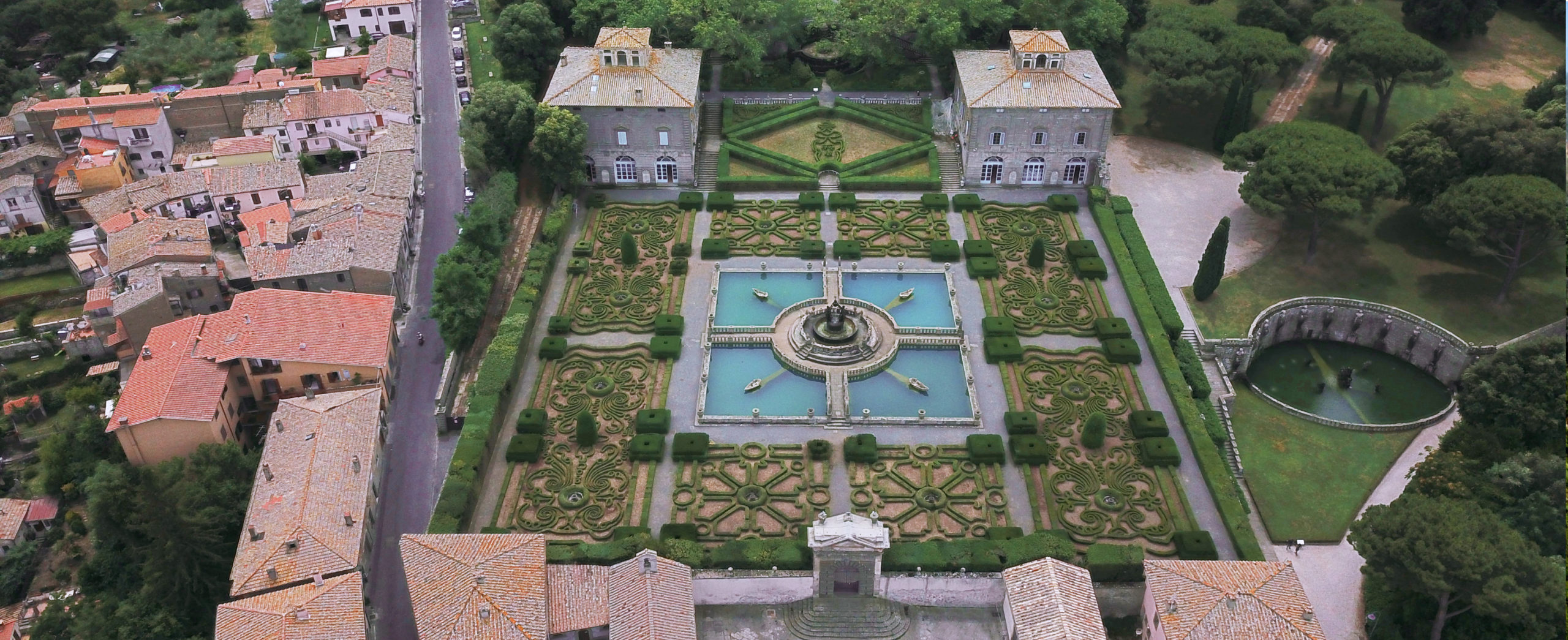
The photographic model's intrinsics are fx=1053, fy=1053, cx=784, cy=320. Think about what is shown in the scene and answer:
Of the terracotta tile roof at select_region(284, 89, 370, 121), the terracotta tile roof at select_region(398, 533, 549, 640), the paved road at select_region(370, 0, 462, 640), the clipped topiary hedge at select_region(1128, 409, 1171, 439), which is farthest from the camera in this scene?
the terracotta tile roof at select_region(284, 89, 370, 121)

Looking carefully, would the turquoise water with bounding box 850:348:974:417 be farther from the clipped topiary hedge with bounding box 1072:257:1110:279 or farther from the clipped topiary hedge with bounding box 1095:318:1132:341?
the clipped topiary hedge with bounding box 1072:257:1110:279

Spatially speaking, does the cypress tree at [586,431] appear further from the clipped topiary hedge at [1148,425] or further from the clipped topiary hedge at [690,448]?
the clipped topiary hedge at [1148,425]

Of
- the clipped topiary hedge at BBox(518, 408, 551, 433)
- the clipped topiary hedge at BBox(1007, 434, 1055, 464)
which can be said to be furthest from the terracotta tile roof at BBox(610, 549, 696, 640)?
the clipped topiary hedge at BBox(1007, 434, 1055, 464)

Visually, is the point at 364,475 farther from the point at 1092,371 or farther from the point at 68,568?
the point at 1092,371

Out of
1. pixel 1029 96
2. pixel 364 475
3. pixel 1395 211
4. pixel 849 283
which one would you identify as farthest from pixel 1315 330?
pixel 364 475

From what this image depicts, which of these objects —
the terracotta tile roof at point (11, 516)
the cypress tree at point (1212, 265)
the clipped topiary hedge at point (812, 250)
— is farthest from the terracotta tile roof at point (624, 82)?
the terracotta tile roof at point (11, 516)

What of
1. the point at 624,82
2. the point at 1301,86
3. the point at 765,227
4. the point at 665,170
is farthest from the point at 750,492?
the point at 1301,86

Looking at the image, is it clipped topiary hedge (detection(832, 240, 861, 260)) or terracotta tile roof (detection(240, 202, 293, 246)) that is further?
clipped topiary hedge (detection(832, 240, 861, 260))
